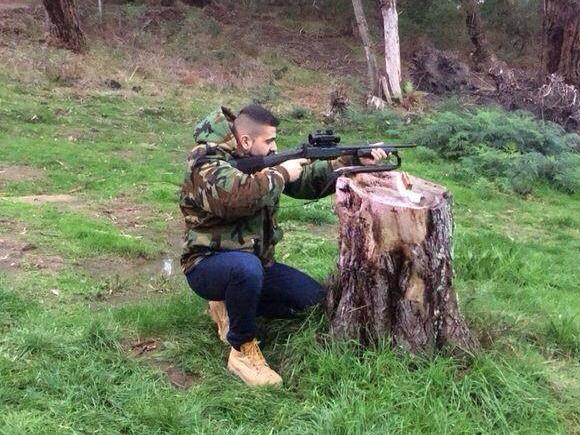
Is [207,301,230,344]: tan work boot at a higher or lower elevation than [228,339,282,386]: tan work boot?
higher

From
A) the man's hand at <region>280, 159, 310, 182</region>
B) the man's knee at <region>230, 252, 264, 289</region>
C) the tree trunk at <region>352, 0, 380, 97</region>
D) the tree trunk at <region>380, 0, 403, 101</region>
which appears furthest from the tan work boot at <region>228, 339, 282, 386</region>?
the tree trunk at <region>352, 0, 380, 97</region>

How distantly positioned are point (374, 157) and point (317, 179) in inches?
14.0

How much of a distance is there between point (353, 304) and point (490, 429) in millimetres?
929

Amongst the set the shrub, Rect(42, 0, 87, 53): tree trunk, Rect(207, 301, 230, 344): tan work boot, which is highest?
Result: Rect(42, 0, 87, 53): tree trunk

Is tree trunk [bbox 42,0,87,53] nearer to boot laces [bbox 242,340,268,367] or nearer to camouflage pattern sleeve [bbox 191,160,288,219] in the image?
camouflage pattern sleeve [bbox 191,160,288,219]

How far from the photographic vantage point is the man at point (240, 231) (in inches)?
149

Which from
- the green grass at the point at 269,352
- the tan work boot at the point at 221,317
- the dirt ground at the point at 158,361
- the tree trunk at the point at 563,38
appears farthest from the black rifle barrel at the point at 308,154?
the tree trunk at the point at 563,38

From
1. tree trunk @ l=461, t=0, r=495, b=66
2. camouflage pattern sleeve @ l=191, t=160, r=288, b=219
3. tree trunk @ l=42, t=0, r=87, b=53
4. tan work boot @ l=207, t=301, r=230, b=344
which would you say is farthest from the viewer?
tree trunk @ l=461, t=0, r=495, b=66

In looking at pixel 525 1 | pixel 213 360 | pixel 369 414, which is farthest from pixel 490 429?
pixel 525 1

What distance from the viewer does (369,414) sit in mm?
3410

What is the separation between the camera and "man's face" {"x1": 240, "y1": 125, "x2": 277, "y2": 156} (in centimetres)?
401

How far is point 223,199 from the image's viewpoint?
12.3 feet

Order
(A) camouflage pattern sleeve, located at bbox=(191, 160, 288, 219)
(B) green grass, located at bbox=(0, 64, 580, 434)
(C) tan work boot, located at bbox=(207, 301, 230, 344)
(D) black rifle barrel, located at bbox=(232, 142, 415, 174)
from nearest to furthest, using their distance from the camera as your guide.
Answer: (B) green grass, located at bbox=(0, 64, 580, 434) < (A) camouflage pattern sleeve, located at bbox=(191, 160, 288, 219) < (D) black rifle barrel, located at bbox=(232, 142, 415, 174) < (C) tan work boot, located at bbox=(207, 301, 230, 344)

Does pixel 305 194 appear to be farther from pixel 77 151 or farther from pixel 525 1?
pixel 525 1
